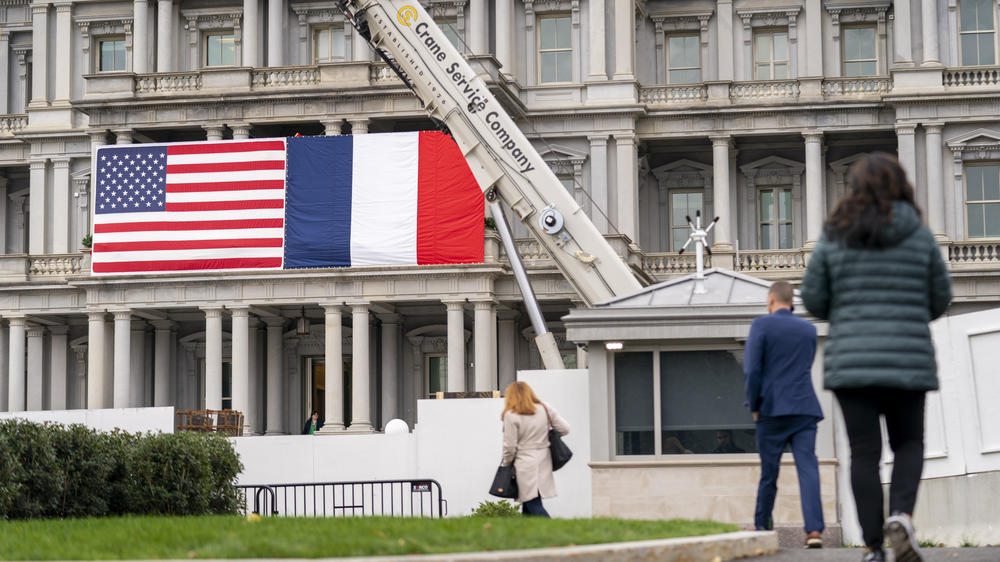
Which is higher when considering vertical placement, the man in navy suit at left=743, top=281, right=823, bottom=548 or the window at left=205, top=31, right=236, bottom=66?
the window at left=205, top=31, right=236, bottom=66

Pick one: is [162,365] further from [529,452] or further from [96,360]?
[529,452]

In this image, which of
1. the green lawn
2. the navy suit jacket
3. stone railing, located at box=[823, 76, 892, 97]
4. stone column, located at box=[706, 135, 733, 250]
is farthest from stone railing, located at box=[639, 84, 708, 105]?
the navy suit jacket

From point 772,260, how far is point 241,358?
16.4 metres

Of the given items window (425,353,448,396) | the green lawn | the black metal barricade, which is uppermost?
window (425,353,448,396)

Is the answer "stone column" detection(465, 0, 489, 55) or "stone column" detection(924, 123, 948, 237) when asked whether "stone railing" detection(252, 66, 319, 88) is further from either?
"stone column" detection(924, 123, 948, 237)

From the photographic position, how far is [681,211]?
51656mm

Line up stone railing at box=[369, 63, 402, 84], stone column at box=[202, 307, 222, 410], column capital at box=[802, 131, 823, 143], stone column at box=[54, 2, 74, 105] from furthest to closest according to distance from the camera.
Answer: stone column at box=[54, 2, 74, 105] → column capital at box=[802, 131, 823, 143] → stone railing at box=[369, 63, 402, 84] → stone column at box=[202, 307, 222, 410]

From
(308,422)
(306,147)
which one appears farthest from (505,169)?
(308,422)

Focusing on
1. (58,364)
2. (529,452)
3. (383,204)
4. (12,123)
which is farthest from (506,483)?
(12,123)

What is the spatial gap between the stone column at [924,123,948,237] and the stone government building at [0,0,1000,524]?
72 millimetres

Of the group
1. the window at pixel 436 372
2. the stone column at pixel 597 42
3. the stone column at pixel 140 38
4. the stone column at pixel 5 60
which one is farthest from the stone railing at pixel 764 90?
the stone column at pixel 5 60

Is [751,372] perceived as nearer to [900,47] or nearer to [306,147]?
[306,147]

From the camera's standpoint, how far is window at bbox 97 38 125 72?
5400 centimetres

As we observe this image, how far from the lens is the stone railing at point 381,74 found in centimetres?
4616
